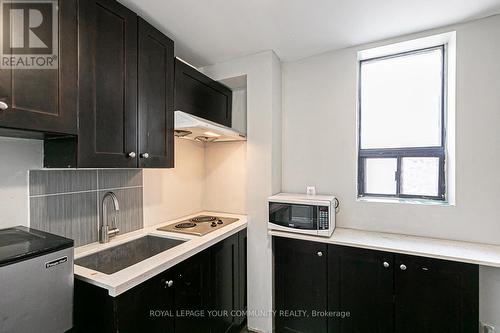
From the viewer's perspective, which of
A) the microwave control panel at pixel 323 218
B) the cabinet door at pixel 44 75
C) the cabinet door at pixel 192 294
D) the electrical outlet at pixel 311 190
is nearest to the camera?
the cabinet door at pixel 44 75

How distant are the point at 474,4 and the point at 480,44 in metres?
0.31

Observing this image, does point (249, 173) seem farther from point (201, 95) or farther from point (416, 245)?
point (416, 245)

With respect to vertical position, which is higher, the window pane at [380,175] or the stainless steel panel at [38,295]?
the window pane at [380,175]

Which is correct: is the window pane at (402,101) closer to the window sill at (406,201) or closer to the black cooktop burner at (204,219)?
the window sill at (406,201)

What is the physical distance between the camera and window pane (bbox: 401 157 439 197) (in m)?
1.90

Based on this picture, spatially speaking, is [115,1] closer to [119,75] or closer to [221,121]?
[119,75]

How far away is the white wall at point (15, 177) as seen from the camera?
3.80 ft

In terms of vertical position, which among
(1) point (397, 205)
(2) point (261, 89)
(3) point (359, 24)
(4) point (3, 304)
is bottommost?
(4) point (3, 304)

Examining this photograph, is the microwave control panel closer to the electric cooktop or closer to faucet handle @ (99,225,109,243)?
the electric cooktop

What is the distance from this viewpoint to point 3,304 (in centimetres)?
79

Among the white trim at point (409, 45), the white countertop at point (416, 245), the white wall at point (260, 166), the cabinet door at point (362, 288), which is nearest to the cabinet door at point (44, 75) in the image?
the white wall at point (260, 166)

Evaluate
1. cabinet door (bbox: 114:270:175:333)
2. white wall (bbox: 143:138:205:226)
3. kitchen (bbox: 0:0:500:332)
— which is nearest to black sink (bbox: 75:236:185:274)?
kitchen (bbox: 0:0:500:332)

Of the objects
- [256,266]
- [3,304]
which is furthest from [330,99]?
[3,304]

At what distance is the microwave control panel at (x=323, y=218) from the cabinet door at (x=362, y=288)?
154 millimetres
